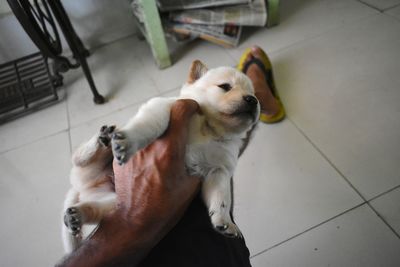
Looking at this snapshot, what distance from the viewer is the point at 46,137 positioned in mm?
1663

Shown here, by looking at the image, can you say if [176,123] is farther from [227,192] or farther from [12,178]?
[12,178]

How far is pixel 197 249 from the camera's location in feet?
2.67

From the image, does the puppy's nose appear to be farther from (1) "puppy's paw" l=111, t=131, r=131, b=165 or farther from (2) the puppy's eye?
(1) "puppy's paw" l=111, t=131, r=131, b=165

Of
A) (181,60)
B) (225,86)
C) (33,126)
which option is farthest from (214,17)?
(33,126)

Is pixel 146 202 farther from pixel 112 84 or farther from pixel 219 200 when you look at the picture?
pixel 112 84

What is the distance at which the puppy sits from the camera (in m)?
0.85

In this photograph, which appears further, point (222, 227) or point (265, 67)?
point (265, 67)

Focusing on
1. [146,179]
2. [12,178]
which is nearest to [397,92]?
[146,179]

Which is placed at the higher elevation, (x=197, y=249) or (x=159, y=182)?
(x=159, y=182)

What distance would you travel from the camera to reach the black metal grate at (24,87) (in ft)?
5.88

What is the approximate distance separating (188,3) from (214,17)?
192mm

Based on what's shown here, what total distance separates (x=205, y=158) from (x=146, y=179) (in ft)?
0.69

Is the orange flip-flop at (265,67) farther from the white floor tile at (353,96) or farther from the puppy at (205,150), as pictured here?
the puppy at (205,150)

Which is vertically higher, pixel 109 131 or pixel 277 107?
pixel 109 131
